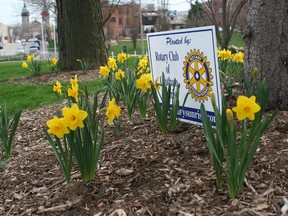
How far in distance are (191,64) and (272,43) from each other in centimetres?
73

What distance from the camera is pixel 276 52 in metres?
3.03

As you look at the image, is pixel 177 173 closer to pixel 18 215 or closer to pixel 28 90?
pixel 18 215

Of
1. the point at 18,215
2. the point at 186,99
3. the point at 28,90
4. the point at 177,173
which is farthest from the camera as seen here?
the point at 28,90

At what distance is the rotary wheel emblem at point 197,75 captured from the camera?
8.61 feet

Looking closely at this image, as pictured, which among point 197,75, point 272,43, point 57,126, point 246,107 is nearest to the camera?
point 246,107

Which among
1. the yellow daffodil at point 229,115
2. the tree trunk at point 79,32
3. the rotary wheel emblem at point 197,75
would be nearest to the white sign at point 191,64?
the rotary wheel emblem at point 197,75

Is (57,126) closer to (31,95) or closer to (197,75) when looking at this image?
(197,75)

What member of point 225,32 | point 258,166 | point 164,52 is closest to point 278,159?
point 258,166

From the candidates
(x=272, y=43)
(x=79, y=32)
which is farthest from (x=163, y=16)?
(x=272, y=43)

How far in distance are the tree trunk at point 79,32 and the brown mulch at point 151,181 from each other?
614 centimetres

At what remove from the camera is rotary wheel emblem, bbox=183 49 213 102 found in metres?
2.62

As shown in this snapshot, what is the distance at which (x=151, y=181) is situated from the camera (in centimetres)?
225

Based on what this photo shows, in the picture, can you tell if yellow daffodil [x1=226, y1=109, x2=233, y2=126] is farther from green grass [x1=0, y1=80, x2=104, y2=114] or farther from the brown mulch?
green grass [x1=0, y1=80, x2=104, y2=114]

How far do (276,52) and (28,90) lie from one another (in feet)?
18.6
